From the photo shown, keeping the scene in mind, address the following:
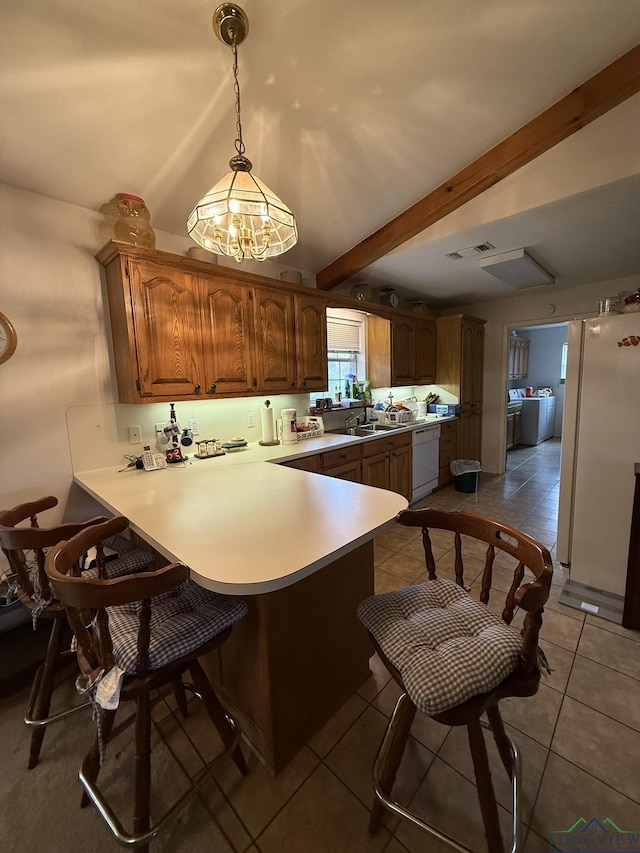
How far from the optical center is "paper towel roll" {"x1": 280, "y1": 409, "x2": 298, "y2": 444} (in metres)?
2.89

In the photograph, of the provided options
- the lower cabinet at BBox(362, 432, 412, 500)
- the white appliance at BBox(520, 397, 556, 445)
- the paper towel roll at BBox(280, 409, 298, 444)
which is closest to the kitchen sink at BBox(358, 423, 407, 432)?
the lower cabinet at BBox(362, 432, 412, 500)

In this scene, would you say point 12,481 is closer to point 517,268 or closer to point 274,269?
point 274,269

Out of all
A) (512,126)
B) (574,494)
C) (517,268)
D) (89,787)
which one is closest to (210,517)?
(89,787)

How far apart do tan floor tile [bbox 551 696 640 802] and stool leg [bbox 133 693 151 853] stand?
4.73 ft

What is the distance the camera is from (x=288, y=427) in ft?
9.50

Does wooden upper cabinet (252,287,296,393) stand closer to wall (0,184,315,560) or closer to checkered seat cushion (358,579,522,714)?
wall (0,184,315,560)

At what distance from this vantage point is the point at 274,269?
122 inches

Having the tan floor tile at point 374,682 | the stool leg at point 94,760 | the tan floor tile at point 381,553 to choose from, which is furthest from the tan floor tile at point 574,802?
the tan floor tile at point 381,553

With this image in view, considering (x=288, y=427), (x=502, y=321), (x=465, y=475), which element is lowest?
(x=465, y=475)

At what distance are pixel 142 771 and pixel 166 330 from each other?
2.03 meters

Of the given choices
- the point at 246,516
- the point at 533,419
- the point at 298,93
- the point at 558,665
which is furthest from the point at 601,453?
the point at 533,419

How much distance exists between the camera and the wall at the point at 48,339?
190 cm

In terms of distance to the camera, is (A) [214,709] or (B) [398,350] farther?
(B) [398,350]

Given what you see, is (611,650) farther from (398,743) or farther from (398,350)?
(398,350)
